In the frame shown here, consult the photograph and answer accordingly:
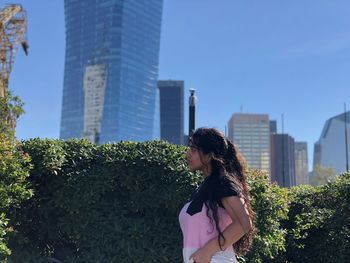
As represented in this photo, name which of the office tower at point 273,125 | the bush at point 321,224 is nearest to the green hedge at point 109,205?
the bush at point 321,224

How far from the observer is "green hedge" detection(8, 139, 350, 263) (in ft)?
18.1

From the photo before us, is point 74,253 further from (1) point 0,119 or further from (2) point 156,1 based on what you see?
(2) point 156,1

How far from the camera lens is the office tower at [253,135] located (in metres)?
126

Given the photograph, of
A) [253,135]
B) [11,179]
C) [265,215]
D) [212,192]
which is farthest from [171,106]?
[212,192]

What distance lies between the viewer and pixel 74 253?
595 centimetres

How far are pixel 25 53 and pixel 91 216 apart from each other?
188 feet

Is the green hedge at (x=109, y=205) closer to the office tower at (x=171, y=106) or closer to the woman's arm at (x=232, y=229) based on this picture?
the woman's arm at (x=232, y=229)

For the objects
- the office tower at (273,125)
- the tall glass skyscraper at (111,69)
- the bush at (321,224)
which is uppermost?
the tall glass skyscraper at (111,69)

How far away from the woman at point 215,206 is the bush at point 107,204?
2535 millimetres

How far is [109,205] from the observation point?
18.6ft

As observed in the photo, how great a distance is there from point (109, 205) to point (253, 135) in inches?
4825

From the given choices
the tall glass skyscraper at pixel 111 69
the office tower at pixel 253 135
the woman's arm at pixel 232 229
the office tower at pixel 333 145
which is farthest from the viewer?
the office tower at pixel 333 145

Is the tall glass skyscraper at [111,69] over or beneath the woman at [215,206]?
over

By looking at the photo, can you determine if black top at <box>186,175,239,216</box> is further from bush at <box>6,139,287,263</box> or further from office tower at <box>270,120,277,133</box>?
office tower at <box>270,120,277,133</box>
